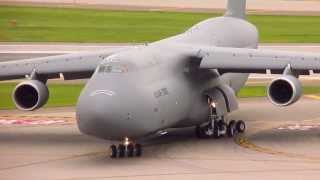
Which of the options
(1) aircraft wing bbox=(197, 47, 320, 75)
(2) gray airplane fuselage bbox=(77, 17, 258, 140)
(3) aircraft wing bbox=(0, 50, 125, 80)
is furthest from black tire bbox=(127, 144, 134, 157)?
(3) aircraft wing bbox=(0, 50, 125, 80)

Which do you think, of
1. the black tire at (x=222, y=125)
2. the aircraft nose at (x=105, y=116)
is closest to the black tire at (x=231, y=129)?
the black tire at (x=222, y=125)

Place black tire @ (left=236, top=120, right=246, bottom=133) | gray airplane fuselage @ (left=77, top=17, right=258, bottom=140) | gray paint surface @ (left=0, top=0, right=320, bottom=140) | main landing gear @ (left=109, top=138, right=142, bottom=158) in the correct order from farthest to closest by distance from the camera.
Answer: black tire @ (left=236, top=120, right=246, bottom=133) → main landing gear @ (left=109, top=138, right=142, bottom=158) → gray paint surface @ (left=0, top=0, right=320, bottom=140) → gray airplane fuselage @ (left=77, top=17, right=258, bottom=140)

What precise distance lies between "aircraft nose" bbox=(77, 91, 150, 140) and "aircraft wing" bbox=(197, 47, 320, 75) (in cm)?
559

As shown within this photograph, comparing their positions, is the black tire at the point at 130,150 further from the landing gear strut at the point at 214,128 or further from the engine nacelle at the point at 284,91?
the engine nacelle at the point at 284,91

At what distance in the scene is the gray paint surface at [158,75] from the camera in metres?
30.2

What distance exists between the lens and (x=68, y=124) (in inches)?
1583

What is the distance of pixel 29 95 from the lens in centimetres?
3544

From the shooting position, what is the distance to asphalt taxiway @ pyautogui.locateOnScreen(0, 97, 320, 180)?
29188mm

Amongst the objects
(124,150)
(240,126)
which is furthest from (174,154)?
(240,126)

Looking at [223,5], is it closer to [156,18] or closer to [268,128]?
[156,18]

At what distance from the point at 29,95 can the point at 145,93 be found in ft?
20.4

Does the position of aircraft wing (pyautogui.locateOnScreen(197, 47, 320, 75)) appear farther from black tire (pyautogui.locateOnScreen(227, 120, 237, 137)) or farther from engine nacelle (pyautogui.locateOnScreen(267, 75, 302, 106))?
black tire (pyautogui.locateOnScreen(227, 120, 237, 137))

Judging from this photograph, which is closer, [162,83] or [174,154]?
[162,83]

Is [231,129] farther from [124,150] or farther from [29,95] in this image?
[29,95]
